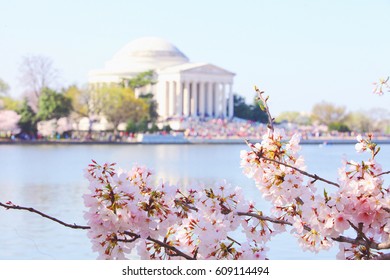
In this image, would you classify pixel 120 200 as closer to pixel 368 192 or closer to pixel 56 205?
pixel 368 192

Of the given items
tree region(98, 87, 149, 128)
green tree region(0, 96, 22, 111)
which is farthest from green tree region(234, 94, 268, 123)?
green tree region(0, 96, 22, 111)

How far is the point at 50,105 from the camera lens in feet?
152

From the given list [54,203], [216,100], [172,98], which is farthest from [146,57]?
[54,203]

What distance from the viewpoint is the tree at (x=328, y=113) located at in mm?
64062

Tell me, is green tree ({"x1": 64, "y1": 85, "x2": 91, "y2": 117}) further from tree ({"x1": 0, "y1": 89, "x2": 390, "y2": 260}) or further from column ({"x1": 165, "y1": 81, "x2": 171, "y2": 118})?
tree ({"x1": 0, "y1": 89, "x2": 390, "y2": 260})

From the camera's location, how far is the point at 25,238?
10102mm

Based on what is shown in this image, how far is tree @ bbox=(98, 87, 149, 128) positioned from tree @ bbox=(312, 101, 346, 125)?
16891 mm

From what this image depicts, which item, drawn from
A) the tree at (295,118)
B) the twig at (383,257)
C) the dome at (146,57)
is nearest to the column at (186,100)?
the dome at (146,57)

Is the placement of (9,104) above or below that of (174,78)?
below

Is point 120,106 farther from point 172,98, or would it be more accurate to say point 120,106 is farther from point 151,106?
point 172,98

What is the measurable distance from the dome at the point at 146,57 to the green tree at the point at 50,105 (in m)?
17.7

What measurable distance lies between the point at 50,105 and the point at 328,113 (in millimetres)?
25223

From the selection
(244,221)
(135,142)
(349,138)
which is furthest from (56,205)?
(349,138)

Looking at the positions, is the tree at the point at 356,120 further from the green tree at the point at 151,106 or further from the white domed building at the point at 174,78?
the green tree at the point at 151,106
